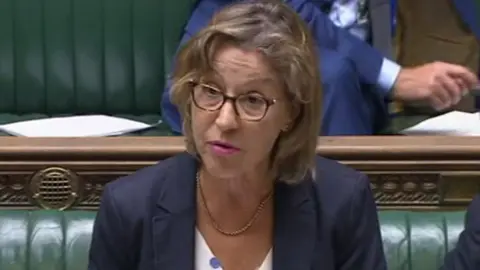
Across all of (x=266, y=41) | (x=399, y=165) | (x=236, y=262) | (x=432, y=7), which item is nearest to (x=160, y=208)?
(x=236, y=262)

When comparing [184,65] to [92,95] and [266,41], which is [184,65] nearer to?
[266,41]

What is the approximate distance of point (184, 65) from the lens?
4.22ft

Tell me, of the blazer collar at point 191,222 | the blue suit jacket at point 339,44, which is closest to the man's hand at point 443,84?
the blue suit jacket at point 339,44

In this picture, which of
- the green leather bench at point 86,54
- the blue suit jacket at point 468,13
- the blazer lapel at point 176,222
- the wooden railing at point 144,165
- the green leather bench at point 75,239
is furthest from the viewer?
the green leather bench at point 86,54

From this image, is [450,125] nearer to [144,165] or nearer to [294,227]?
[144,165]

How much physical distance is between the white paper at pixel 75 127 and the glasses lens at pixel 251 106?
1.05 metres

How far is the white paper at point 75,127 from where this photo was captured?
2277 millimetres

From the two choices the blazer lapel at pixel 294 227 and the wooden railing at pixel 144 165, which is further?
the wooden railing at pixel 144 165

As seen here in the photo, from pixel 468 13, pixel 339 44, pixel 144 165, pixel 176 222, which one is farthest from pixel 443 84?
pixel 176 222

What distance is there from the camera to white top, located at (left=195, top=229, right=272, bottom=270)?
1379 mm

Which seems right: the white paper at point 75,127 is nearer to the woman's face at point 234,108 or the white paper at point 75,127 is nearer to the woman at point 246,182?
the woman at point 246,182

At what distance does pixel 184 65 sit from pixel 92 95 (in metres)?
1.51

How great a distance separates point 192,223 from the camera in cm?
137

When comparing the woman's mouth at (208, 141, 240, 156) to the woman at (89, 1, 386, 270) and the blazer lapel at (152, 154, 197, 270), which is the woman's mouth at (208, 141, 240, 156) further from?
the blazer lapel at (152, 154, 197, 270)
